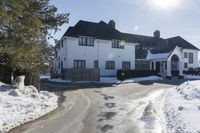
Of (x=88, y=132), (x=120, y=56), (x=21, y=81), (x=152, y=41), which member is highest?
(x=152, y=41)

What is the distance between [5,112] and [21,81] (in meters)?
7.78

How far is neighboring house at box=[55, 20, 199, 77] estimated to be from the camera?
136 feet

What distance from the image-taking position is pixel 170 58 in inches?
1895

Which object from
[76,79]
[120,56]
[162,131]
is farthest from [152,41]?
[162,131]

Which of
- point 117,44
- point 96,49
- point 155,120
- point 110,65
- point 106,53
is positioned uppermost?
point 117,44

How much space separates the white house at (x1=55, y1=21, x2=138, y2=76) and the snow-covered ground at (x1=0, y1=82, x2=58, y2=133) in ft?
71.8

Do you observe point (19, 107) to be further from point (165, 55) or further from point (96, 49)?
point (165, 55)

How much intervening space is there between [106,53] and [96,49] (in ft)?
6.45

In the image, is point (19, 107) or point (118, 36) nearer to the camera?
point (19, 107)

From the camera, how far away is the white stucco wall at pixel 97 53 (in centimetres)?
4112

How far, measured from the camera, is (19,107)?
14000 mm

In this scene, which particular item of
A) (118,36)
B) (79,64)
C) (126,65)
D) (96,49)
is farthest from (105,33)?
(79,64)

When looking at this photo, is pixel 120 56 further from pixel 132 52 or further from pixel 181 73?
pixel 181 73

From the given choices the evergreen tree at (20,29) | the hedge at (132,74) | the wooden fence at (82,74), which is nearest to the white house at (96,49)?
the hedge at (132,74)
